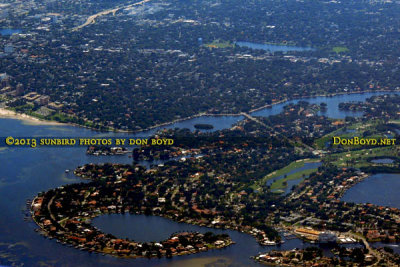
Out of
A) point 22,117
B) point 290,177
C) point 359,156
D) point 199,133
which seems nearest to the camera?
point 290,177

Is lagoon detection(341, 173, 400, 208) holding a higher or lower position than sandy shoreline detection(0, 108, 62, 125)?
lower

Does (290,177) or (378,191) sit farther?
(290,177)

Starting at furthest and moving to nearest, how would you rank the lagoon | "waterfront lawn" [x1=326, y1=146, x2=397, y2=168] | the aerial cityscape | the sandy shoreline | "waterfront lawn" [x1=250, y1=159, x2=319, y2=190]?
the sandy shoreline < "waterfront lawn" [x1=326, y1=146, x2=397, y2=168] < "waterfront lawn" [x1=250, y1=159, x2=319, y2=190] < the lagoon < the aerial cityscape

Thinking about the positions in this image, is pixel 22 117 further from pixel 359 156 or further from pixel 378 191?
pixel 378 191

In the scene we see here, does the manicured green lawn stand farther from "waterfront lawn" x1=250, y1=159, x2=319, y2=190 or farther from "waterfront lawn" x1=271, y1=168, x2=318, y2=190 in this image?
"waterfront lawn" x1=271, y1=168, x2=318, y2=190

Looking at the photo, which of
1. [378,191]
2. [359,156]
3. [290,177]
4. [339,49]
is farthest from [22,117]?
[339,49]

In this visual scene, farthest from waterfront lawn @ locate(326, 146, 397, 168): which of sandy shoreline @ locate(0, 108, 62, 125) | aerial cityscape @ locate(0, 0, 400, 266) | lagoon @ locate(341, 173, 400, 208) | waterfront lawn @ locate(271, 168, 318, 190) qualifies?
sandy shoreline @ locate(0, 108, 62, 125)

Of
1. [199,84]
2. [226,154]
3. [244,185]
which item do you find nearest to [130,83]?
[199,84]

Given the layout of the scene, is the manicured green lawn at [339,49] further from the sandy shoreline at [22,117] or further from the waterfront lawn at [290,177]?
the waterfront lawn at [290,177]

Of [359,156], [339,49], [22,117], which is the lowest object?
[359,156]
